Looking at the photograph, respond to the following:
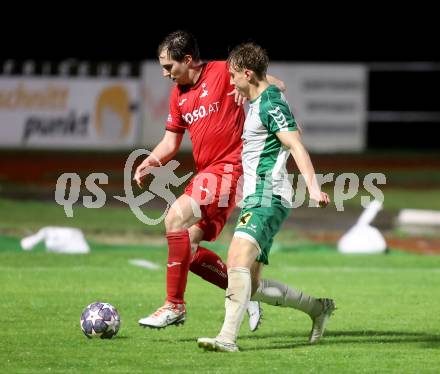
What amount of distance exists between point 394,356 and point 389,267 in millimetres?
5304

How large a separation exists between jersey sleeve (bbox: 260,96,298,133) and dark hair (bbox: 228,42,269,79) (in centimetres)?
21

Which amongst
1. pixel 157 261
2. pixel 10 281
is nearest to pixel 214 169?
pixel 10 281

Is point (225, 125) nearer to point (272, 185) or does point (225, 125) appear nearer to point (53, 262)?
point (272, 185)

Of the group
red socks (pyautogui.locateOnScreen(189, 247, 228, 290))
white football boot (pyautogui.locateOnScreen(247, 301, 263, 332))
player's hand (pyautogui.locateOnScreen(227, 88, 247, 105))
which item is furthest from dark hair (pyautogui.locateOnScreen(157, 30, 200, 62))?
white football boot (pyautogui.locateOnScreen(247, 301, 263, 332))

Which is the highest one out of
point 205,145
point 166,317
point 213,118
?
point 213,118

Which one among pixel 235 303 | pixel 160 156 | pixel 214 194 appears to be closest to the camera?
pixel 235 303

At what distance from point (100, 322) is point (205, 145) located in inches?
56.9

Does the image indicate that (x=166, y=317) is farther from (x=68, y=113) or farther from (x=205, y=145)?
(x=68, y=113)

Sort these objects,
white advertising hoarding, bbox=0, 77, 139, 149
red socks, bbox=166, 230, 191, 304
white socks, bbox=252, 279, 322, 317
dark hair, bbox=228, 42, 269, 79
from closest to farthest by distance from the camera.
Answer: dark hair, bbox=228, 42, 269, 79 < white socks, bbox=252, 279, 322, 317 < red socks, bbox=166, 230, 191, 304 < white advertising hoarding, bbox=0, 77, 139, 149

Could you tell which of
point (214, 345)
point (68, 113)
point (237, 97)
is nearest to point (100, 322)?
point (214, 345)

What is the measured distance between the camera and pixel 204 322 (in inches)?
342

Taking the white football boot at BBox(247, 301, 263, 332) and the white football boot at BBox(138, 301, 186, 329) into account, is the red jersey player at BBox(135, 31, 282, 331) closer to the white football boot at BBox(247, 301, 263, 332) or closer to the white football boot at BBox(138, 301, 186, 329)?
the white football boot at BBox(247, 301, 263, 332)

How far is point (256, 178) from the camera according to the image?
733cm

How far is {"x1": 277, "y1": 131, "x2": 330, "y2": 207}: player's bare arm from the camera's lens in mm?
6750
